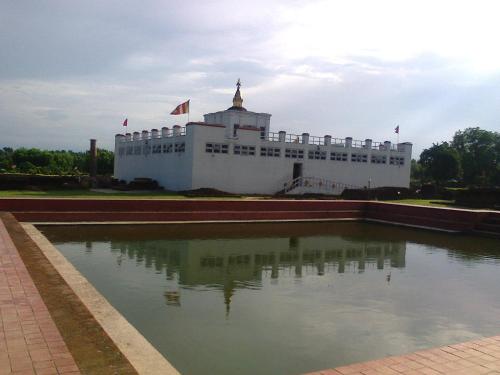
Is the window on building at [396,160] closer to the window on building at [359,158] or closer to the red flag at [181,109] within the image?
the window on building at [359,158]

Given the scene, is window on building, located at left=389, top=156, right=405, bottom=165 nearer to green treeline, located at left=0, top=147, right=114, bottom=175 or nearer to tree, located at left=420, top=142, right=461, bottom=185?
tree, located at left=420, top=142, right=461, bottom=185

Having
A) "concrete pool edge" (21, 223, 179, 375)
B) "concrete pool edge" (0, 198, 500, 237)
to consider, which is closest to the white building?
"concrete pool edge" (0, 198, 500, 237)

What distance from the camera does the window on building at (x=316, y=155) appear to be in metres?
33.5

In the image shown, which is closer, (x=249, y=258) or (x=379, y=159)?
(x=249, y=258)

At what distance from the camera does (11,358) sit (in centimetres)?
445

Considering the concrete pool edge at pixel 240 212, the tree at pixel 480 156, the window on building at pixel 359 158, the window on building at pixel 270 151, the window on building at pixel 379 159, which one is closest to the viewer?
the concrete pool edge at pixel 240 212

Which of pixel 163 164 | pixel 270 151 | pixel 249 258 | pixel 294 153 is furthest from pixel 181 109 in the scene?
pixel 249 258

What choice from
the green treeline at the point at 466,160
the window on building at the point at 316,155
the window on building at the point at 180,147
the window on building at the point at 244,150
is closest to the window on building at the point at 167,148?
the window on building at the point at 180,147

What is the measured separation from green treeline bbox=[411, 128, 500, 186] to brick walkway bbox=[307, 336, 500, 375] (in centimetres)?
4894

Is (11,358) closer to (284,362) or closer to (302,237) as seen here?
(284,362)

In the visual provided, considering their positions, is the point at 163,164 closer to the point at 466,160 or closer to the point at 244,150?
the point at 244,150

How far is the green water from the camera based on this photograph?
6.06m

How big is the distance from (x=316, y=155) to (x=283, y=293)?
2566 cm

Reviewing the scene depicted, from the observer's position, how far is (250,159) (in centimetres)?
3111
